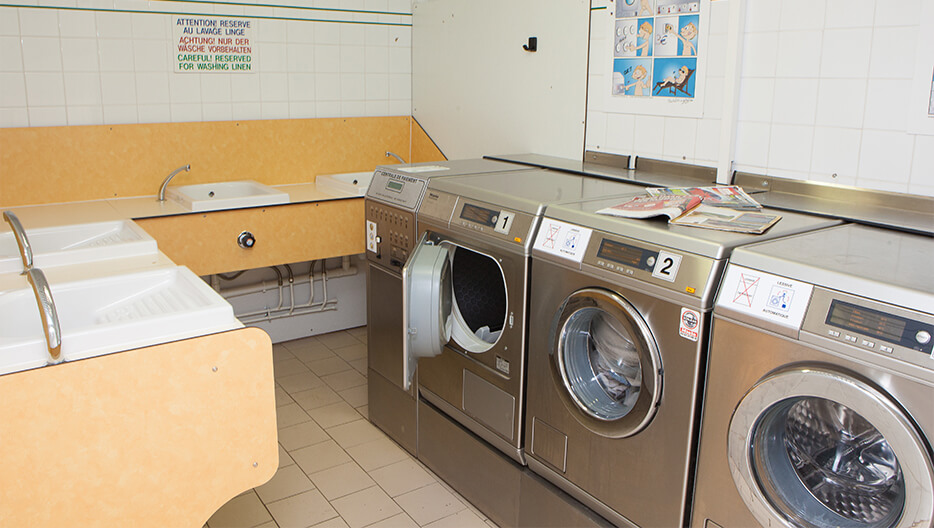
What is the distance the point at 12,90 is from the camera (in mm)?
3432

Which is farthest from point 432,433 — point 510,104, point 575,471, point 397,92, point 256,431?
point 397,92

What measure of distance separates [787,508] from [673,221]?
0.79m

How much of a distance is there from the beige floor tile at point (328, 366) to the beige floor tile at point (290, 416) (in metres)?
0.43

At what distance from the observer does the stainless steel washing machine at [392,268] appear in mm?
2967

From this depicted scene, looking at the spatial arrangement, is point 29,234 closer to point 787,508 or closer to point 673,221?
point 673,221

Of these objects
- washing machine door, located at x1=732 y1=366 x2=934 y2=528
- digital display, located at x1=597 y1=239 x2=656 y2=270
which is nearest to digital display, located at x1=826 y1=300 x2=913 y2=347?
washing machine door, located at x1=732 y1=366 x2=934 y2=528

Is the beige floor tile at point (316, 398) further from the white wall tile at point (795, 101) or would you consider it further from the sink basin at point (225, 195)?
the white wall tile at point (795, 101)

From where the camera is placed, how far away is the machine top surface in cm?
244

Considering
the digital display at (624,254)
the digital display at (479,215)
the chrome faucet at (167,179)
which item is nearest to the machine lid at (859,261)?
the digital display at (624,254)

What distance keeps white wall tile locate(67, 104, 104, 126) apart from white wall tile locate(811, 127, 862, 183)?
3285 millimetres

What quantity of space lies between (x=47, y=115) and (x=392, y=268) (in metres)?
1.95

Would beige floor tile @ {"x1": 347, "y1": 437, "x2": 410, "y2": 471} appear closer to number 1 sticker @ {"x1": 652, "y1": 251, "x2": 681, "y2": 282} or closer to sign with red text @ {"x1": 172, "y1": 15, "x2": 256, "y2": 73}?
number 1 sticker @ {"x1": 652, "y1": 251, "x2": 681, "y2": 282}

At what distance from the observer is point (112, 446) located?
176 centimetres

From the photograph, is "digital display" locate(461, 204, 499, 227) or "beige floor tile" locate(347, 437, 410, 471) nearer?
"digital display" locate(461, 204, 499, 227)
